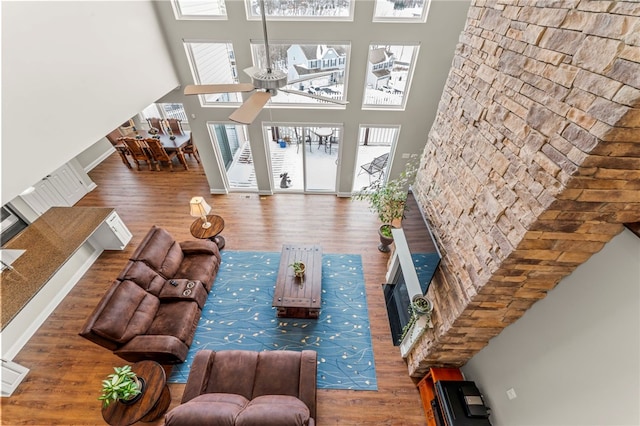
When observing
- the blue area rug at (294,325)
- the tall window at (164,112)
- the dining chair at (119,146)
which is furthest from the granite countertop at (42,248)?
the tall window at (164,112)

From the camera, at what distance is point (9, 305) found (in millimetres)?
2793

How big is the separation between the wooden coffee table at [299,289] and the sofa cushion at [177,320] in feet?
3.74

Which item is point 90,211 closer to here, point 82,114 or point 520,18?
point 82,114

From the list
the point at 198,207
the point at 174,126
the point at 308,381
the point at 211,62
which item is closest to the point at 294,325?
the point at 308,381

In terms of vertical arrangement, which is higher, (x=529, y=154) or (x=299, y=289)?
(x=299, y=289)

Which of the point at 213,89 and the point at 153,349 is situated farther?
the point at 153,349

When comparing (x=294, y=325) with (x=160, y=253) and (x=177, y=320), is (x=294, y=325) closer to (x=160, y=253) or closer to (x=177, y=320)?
(x=177, y=320)

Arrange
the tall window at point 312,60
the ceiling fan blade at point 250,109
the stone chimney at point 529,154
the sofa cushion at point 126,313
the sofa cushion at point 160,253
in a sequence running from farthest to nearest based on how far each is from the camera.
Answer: the tall window at point 312,60 < the sofa cushion at point 160,253 < the sofa cushion at point 126,313 < the ceiling fan blade at point 250,109 < the stone chimney at point 529,154

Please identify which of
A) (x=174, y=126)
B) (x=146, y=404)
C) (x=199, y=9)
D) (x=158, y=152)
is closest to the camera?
(x=146, y=404)

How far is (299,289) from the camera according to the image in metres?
3.80

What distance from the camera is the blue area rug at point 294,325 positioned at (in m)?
3.41

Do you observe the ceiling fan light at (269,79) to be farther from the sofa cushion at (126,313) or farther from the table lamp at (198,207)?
the sofa cushion at (126,313)

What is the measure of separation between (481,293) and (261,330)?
2972 mm

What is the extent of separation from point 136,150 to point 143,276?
4.58 meters
